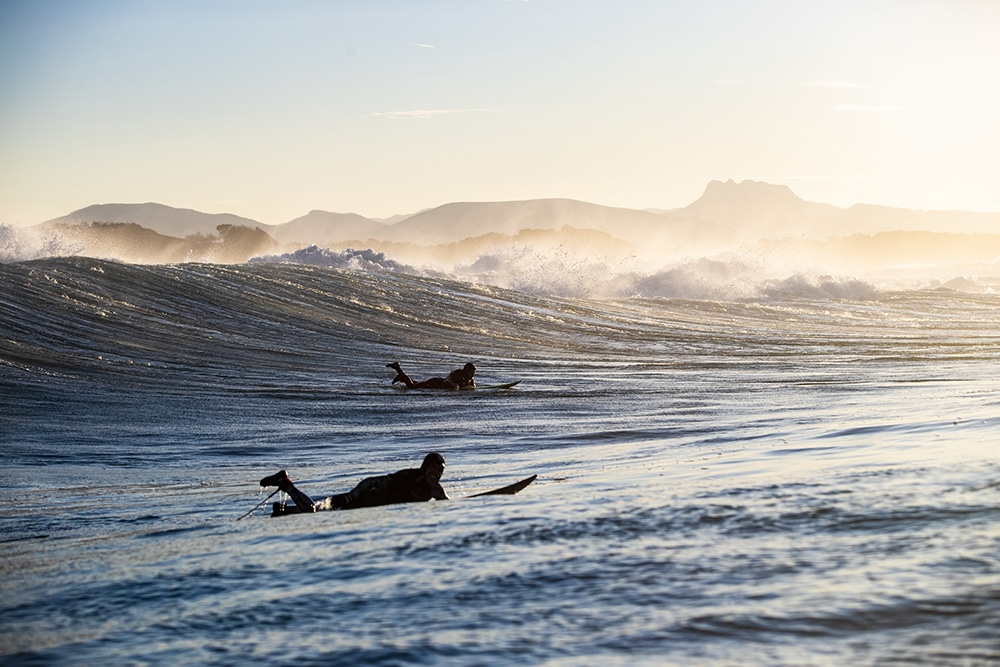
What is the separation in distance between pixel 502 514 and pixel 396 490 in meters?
1.37

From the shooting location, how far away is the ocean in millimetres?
4230

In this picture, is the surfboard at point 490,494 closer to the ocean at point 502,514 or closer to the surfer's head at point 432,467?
the ocean at point 502,514

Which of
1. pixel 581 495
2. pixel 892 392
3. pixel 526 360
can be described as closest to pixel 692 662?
pixel 581 495

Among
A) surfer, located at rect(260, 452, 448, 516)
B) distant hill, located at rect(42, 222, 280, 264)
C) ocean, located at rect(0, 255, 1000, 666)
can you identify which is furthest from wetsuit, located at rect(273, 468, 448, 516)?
distant hill, located at rect(42, 222, 280, 264)

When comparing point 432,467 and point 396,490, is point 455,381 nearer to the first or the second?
point 396,490

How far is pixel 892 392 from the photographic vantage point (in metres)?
15.9

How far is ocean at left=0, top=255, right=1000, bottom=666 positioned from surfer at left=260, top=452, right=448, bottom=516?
10.9 inches

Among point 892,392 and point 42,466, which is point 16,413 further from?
point 892,392

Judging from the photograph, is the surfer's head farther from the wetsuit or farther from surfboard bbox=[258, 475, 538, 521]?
surfboard bbox=[258, 475, 538, 521]

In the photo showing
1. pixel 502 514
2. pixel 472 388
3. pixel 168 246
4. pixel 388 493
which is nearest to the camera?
pixel 502 514

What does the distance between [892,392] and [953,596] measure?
12.3 m

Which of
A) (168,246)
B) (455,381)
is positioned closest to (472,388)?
(455,381)

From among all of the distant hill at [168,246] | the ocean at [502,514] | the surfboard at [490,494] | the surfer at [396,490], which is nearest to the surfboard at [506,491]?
the surfboard at [490,494]

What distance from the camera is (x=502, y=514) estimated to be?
697 cm
